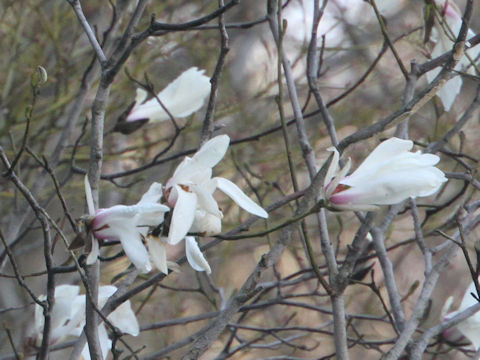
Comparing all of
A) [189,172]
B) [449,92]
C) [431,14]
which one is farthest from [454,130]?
[189,172]

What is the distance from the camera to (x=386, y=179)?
996 millimetres

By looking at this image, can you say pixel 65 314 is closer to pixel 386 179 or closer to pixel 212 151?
pixel 212 151

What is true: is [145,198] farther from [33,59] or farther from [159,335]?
[159,335]

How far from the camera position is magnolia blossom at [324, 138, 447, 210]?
38.9 inches

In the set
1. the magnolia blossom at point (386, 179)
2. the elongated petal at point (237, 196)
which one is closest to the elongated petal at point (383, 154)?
the magnolia blossom at point (386, 179)

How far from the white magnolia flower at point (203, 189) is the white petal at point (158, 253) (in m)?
0.05

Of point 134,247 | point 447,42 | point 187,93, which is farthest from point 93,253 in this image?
point 447,42

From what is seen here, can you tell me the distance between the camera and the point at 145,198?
100 cm

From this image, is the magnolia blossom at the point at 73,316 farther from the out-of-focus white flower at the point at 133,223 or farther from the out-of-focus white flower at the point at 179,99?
the out-of-focus white flower at the point at 179,99

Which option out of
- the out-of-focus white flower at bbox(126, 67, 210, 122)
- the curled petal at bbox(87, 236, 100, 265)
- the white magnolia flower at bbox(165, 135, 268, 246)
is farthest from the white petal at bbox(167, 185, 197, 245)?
the out-of-focus white flower at bbox(126, 67, 210, 122)

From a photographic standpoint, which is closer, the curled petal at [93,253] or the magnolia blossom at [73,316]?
the curled petal at [93,253]

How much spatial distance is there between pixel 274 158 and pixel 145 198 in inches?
91.6

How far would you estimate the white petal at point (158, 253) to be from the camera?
959 millimetres

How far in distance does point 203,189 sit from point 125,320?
43 centimetres
